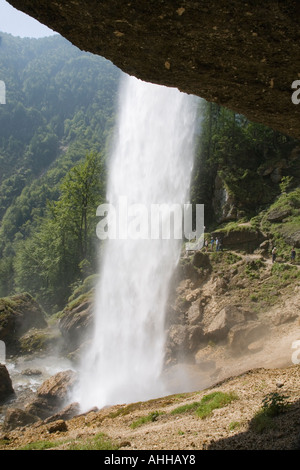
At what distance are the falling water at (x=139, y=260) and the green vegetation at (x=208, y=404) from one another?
19.3ft

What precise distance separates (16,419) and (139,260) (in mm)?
13283

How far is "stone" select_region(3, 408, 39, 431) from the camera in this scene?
497 inches

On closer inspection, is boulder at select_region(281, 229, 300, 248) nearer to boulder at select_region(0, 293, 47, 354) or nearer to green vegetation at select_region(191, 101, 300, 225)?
green vegetation at select_region(191, 101, 300, 225)

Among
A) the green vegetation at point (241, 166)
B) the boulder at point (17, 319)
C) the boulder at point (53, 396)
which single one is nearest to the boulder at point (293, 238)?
the green vegetation at point (241, 166)

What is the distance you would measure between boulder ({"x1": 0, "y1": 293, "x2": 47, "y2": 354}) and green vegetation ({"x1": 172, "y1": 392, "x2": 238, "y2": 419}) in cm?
1880

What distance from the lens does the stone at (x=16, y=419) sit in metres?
12.6

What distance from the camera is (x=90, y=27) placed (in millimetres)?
4801

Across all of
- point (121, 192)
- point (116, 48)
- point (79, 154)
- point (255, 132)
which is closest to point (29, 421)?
point (116, 48)

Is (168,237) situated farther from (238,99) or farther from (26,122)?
(26,122)

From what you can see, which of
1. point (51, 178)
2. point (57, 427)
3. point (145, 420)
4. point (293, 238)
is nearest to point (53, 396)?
point (57, 427)

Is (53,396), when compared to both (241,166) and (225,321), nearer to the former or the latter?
(225,321)

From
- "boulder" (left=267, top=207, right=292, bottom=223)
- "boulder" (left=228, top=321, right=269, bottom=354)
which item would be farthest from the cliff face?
"boulder" (left=267, top=207, right=292, bottom=223)

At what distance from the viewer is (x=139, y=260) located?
78.9 ft

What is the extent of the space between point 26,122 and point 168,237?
16447 cm
